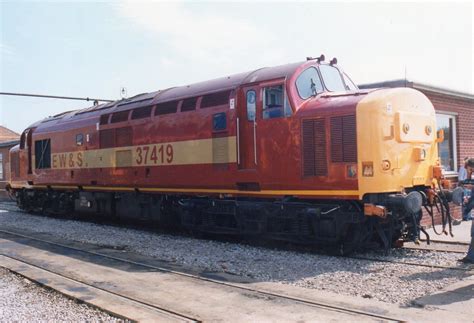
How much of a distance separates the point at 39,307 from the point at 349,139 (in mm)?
5499

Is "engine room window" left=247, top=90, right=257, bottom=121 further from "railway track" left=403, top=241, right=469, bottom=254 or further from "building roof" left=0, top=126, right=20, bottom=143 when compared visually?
"building roof" left=0, top=126, right=20, bottom=143

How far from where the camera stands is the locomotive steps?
5660mm

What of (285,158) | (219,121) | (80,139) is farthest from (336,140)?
(80,139)

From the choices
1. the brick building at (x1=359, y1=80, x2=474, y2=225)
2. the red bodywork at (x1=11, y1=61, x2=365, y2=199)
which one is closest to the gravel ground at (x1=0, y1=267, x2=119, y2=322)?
the red bodywork at (x1=11, y1=61, x2=365, y2=199)

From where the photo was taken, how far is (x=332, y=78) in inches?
407

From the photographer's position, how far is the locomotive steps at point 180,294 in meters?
5.66

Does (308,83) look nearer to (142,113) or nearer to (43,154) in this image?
(142,113)

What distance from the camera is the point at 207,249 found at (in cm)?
1008

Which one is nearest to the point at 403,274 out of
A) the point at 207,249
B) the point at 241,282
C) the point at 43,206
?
the point at 241,282

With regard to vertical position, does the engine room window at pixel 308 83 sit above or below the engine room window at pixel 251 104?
above

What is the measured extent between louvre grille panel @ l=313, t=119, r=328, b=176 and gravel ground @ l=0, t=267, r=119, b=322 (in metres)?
4.65

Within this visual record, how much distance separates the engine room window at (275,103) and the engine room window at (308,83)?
1.15 ft

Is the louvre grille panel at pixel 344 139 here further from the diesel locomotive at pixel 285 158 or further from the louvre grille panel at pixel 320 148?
the louvre grille panel at pixel 320 148

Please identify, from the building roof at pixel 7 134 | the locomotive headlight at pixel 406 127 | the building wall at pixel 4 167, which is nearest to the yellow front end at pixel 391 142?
the locomotive headlight at pixel 406 127
